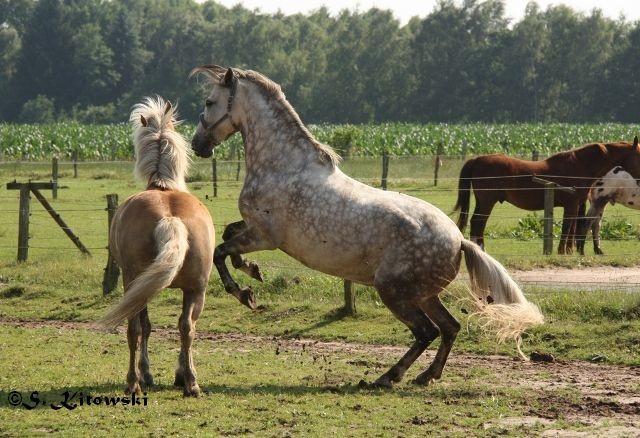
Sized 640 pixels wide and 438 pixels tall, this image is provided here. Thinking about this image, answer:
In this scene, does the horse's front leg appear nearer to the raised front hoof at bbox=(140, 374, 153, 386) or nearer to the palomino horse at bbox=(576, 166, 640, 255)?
the raised front hoof at bbox=(140, 374, 153, 386)

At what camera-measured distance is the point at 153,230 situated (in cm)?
817

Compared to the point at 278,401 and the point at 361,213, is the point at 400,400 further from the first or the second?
the point at 361,213

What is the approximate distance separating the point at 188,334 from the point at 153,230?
2.74 ft

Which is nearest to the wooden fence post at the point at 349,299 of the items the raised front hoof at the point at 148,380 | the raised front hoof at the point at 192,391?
the raised front hoof at the point at 148,380

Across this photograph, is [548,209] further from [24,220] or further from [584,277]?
[24,220]

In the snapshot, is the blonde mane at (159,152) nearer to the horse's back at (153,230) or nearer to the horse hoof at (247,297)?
the horse's back at (153,230)

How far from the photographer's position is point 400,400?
8.23m

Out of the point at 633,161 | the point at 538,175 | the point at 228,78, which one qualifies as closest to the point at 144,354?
the point at 228,78

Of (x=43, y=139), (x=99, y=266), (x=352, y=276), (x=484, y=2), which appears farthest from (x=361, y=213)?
(x=484, y=2)

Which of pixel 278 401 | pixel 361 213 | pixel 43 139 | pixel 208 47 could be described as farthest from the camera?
pixel 208 47

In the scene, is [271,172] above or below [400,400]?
above

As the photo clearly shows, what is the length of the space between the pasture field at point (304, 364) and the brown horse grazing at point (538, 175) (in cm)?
185

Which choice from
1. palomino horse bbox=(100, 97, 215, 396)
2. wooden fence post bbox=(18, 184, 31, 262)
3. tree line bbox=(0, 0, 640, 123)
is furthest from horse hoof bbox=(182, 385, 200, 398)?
tree line bbox=(0, 0, 640, 123)

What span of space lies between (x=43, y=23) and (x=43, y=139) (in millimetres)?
67921
